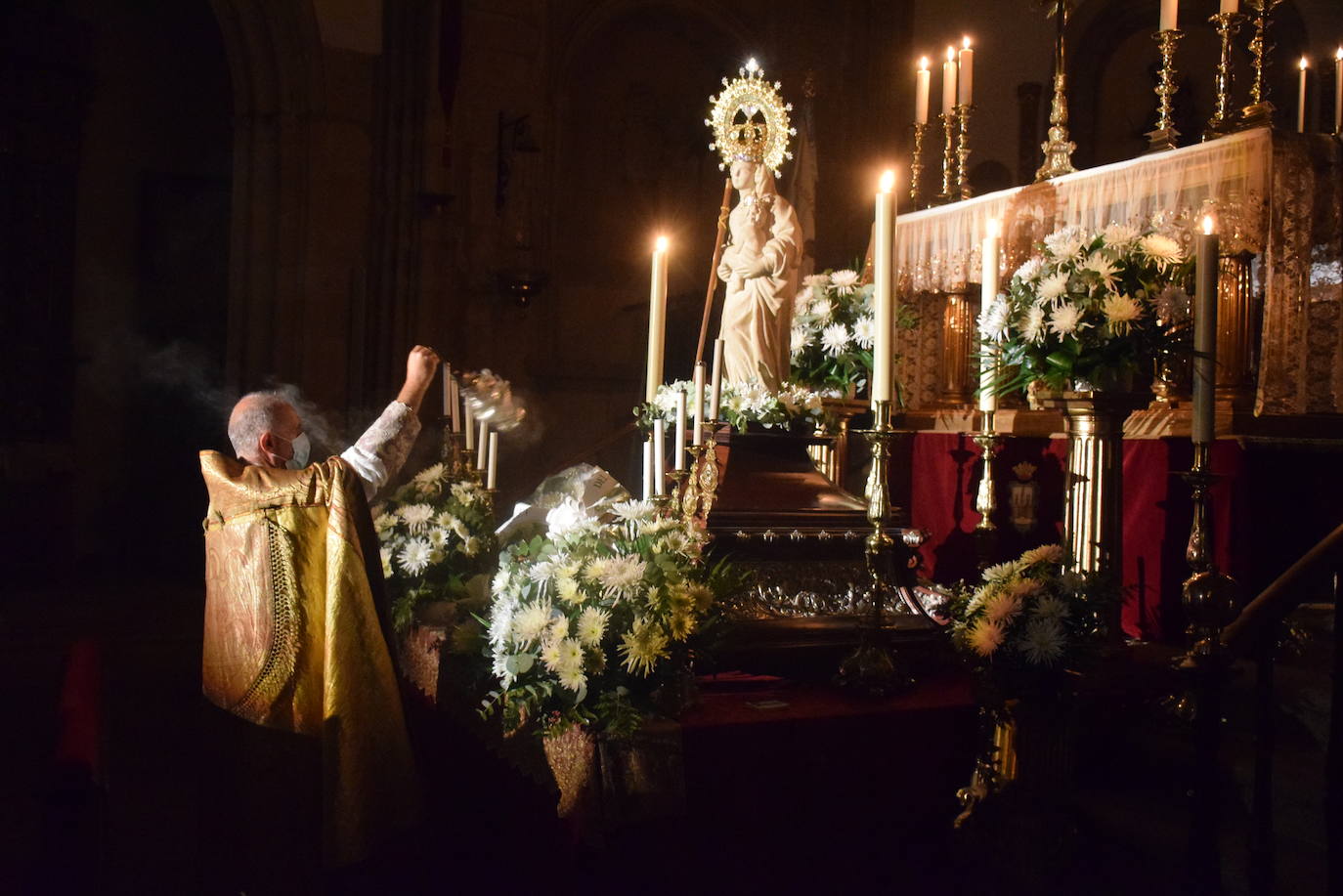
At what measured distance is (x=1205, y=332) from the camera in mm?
3234

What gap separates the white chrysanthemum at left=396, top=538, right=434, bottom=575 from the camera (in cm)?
374

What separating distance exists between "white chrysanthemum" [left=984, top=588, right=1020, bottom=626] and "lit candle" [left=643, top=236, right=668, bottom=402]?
3.39ft

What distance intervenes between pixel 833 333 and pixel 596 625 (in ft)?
8.23

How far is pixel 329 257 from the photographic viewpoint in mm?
8258

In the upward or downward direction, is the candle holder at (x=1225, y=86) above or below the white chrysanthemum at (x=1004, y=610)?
above

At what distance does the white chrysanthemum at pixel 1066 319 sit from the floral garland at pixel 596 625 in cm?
168

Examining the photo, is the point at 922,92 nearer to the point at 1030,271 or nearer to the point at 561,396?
the point at 1030,271

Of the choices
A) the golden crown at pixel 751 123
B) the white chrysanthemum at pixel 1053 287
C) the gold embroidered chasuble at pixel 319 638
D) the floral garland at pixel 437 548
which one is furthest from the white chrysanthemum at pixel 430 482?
the white chrysanthemum at pixel 1053 287

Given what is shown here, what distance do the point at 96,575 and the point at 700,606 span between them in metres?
7.01

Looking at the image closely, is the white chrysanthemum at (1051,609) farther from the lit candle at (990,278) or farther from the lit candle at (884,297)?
the lit candle at (990,278)

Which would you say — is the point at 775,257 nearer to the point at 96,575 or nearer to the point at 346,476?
the point at 346,476

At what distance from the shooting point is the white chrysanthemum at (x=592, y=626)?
7.97 ft

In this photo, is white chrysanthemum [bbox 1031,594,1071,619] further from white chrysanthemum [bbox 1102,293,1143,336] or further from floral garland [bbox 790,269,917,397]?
floral garland [bbox 790,269,917,397]

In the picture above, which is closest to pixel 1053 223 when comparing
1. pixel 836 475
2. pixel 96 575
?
pixel 836 475
